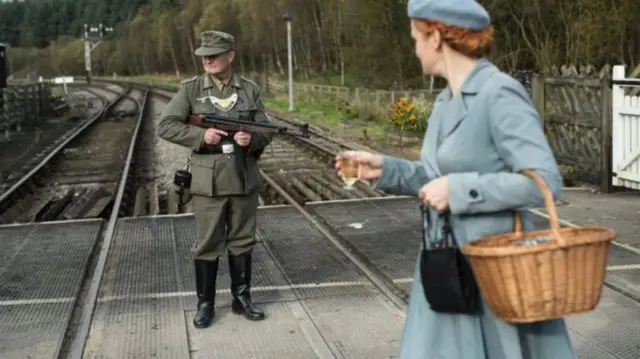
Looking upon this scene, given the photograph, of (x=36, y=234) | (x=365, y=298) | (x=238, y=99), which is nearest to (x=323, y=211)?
(x=36, y=234)

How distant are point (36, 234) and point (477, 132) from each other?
7275 mm

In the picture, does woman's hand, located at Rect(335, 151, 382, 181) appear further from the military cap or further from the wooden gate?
the wooden gate

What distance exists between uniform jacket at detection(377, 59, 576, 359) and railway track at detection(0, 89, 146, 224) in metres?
8.62

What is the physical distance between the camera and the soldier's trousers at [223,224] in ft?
18.4

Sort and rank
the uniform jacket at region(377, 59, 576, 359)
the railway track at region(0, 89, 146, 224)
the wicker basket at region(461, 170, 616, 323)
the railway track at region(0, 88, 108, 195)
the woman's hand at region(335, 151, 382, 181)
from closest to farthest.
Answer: the wicker basket at region(461, 170, 616, 323) → the uniform jacket at region(377, 59, 576, 359) → the woman's hand at region(335, 151, 382, 181) → the railway track at region(0, 89, 146, 224) → the railway track at region(0, 88, 108, 195)

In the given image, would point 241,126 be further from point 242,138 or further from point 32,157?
point 32,157

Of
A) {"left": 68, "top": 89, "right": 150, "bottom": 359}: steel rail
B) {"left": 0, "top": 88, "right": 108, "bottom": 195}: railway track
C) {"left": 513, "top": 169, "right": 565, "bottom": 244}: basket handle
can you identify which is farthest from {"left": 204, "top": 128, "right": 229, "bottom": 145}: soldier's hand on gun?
{"left": 0, "top": 88, "right": 108, "bottom": 195}: railway track

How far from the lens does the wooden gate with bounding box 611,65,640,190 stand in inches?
417

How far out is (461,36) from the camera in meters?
2.74

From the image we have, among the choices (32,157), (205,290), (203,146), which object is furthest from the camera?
(32,157)

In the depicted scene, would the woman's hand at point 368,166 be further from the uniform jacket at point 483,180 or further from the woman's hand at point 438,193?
the woman's hand at point 438,193

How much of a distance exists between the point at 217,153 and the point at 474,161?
3.01 meters

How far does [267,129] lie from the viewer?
5.29 m

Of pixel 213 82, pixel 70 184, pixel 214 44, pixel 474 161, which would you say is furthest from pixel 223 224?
pixel 70 184
